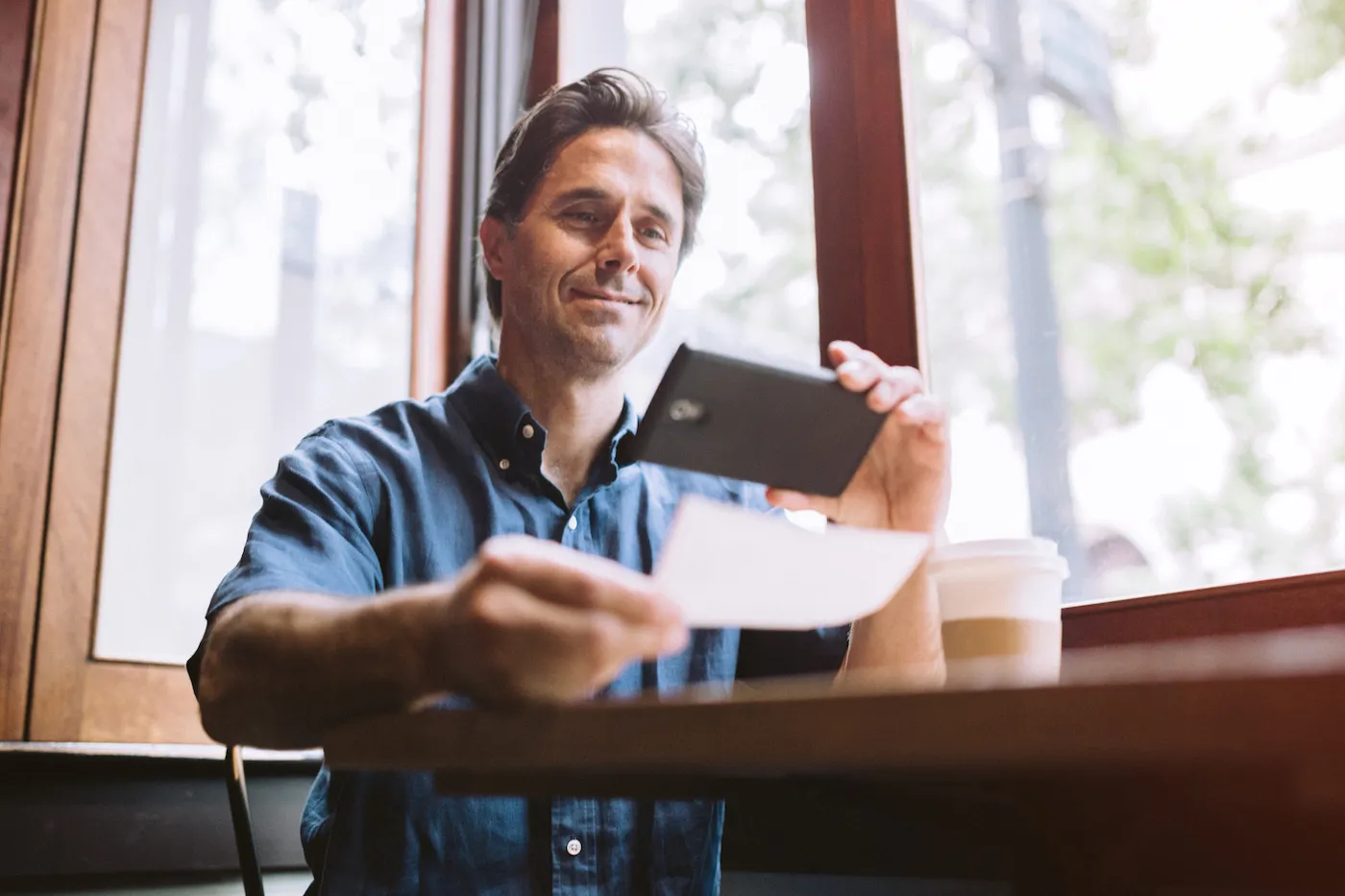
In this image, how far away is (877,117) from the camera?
1539mm

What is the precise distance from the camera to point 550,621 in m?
0.47

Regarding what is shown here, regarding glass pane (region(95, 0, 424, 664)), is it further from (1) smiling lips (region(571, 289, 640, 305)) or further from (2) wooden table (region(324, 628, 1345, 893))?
(2) wooden table (region(324, 628, 1345, 893))

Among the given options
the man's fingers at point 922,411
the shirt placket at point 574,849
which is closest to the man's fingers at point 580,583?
the man's fingers at point 922,411

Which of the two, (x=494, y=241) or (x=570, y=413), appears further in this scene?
(x=494, y=241)

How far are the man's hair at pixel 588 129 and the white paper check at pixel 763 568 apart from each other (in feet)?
3.61

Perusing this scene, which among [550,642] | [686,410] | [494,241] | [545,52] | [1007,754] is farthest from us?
[545,52]

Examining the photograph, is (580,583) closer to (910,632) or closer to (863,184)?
(910,632)

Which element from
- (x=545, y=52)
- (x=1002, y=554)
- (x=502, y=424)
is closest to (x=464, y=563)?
(x=502, y=424)

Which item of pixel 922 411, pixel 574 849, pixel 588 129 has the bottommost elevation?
pixel 574 849

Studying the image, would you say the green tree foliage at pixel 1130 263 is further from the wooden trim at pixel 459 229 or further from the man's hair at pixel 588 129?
the wooden trim at pixel 459 229

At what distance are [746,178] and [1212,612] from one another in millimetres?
1067

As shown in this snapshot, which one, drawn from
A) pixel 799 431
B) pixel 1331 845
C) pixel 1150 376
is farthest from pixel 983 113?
pixel 1331 845

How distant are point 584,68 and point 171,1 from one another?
2.45 ft

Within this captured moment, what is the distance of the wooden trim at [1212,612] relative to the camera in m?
1.00
